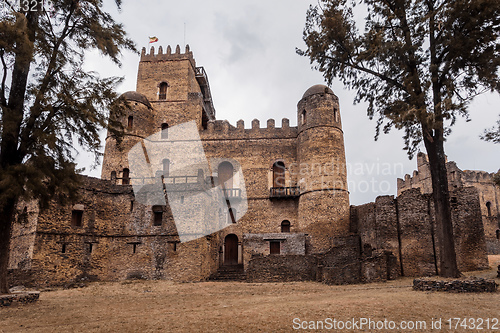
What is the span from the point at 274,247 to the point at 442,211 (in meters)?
10.9

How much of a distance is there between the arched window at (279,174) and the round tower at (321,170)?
1.49m

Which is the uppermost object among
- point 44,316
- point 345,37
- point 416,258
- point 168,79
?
point 168,79

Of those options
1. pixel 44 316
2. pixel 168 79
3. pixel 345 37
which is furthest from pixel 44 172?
pixel 168 79

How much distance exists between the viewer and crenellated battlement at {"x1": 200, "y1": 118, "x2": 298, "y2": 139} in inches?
1143

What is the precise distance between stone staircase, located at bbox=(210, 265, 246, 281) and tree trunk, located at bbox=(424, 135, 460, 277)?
1052cm

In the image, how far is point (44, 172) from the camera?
11.5 m

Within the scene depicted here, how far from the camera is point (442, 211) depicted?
13617 mm

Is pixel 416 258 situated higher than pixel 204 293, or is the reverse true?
pixel 416 258

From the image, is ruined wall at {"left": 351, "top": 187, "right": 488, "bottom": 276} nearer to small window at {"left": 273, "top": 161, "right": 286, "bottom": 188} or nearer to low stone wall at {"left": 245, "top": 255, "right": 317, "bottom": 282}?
low stone wall at {"left": 245, "top": 255, "right": 317, "bottom": 282}

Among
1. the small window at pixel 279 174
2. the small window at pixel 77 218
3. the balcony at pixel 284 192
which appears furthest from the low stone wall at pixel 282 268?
the small window at pixel 77 218

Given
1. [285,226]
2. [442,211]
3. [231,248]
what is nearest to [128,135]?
[231,248]

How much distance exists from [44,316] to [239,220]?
17.6 metres

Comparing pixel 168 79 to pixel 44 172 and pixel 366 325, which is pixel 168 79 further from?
pixel 366 325

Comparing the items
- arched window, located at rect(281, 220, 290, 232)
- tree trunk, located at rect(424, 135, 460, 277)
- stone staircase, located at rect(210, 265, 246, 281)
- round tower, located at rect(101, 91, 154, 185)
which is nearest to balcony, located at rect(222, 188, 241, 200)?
arched window, located at rect(281, 220, 290, 232)
